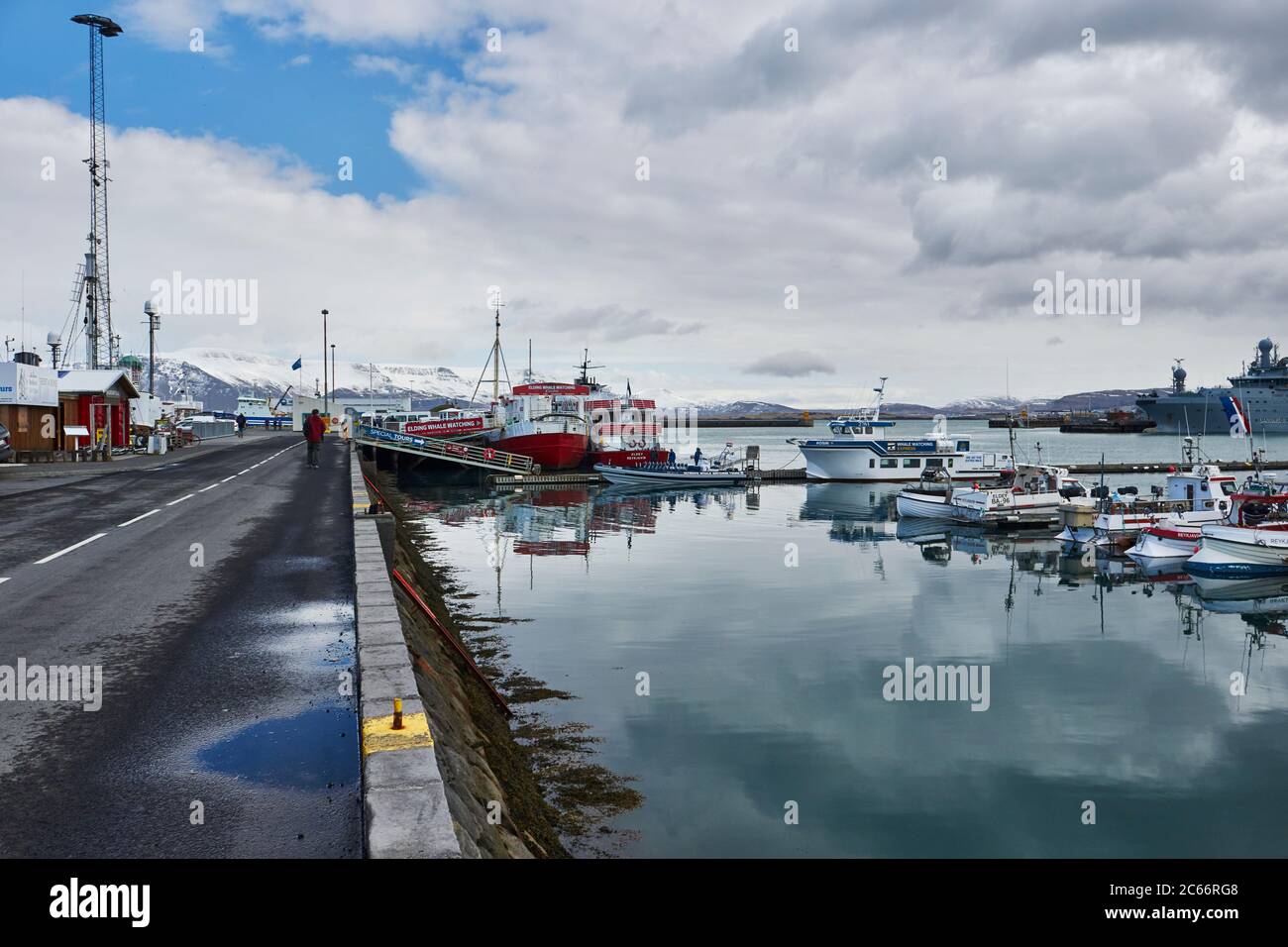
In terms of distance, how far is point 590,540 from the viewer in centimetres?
3747

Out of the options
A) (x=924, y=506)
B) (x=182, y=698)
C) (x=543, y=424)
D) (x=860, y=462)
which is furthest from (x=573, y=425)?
(x=182, y=698)

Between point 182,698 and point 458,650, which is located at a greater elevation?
point 182,698

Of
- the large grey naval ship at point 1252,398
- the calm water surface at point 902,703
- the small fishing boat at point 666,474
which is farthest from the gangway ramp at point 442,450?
the large grey naval ship at point 1252,398

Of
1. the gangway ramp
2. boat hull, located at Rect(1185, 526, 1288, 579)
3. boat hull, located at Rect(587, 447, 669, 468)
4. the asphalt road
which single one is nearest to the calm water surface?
boat hull, located at Rect(1185, 526, 1288, 579)

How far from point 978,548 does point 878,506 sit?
59.5 feet

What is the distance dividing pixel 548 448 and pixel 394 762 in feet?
209

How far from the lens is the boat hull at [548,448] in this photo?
6938 cm

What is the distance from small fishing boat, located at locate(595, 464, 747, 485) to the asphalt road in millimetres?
50086

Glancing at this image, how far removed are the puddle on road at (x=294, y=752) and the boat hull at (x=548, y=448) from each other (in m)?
61.9

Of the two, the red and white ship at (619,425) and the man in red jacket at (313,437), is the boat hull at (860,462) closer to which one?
the red and white ship at (619,425)

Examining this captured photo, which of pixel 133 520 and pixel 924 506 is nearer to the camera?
pixel 133 520

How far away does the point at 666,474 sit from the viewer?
68.5 meters

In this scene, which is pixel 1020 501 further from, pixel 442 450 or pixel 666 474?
pixel 442 450
